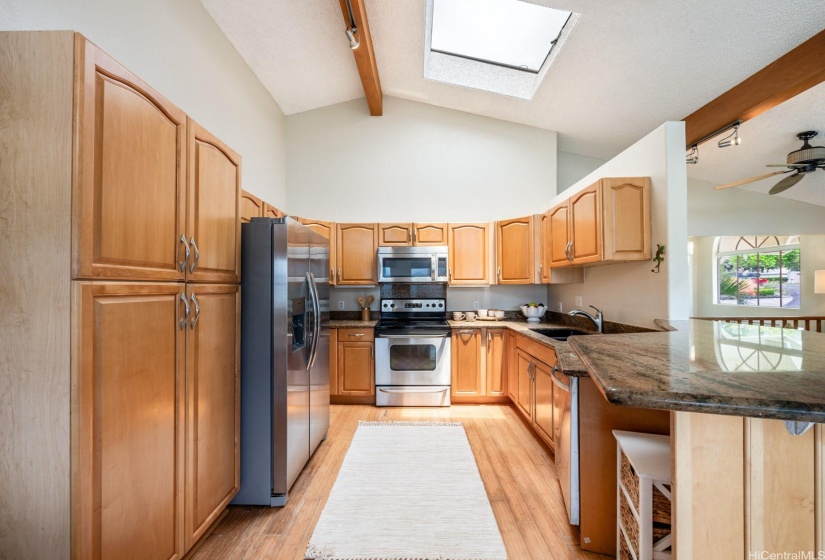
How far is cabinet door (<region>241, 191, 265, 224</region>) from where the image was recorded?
8.83 ft

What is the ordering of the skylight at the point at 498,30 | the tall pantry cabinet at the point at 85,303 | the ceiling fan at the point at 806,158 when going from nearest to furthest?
the tall pantry cabinet at the point at 85,303
the skylight at the point at 498,30
the ceiling fan at the point at 806,158

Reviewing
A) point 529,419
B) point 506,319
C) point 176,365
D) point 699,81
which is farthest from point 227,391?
point 699,81

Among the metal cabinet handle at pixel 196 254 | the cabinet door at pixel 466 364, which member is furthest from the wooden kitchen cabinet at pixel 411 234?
the metal cabinet handle at pixel 196 254

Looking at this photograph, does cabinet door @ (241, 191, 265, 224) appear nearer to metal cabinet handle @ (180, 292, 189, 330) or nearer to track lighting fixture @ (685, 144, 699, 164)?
metal cabinet handle @ (180, 292, 189, 330)

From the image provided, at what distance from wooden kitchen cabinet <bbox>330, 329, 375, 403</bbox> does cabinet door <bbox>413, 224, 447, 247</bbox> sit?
3.83ft

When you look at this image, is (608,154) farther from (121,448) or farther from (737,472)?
(121,448)

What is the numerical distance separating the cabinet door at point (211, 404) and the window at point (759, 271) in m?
8.19

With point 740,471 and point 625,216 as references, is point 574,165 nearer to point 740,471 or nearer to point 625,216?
point 625,216

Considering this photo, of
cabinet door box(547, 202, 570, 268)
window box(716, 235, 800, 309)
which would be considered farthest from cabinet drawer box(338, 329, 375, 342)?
window box(716, 235, 800, 309)

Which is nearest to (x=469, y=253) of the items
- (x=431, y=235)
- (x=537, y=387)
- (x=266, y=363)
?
(x=431, y=235)

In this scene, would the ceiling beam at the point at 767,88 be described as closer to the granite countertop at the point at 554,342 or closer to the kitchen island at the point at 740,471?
the granite countertop at the point at 554,342

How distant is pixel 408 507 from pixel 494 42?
12.5 feet

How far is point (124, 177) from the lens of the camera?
1104mm

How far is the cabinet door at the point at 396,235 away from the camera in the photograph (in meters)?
3.80
